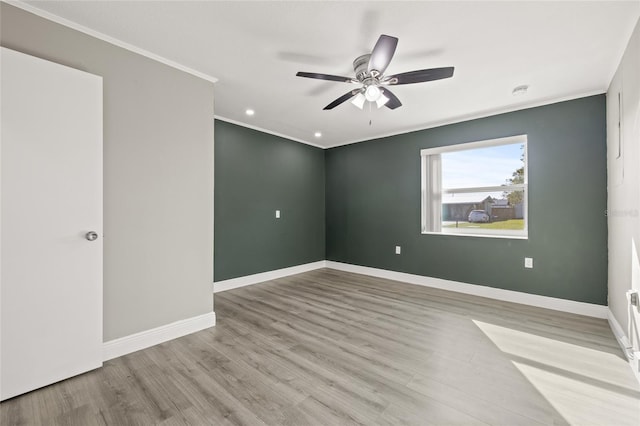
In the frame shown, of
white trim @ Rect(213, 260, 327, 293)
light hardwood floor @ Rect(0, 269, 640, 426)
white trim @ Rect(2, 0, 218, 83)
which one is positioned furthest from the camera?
white trim @ Rect(213, 260, 327, 293)

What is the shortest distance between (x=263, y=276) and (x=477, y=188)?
358cm

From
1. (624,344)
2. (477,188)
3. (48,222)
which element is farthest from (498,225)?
(48,222)

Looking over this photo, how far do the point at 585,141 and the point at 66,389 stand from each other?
526cm

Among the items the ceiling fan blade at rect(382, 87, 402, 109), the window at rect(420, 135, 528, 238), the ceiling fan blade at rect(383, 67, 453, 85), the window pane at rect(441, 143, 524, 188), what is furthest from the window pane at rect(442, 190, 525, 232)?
the ceiling fan blade at rect(383, 67, 453, 85)

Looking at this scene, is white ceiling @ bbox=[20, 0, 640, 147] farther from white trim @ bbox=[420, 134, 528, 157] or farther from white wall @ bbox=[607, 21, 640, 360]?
white trim @ bbox=[420, 134, 528, 157]

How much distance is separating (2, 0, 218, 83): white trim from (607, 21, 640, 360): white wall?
354 centimetres

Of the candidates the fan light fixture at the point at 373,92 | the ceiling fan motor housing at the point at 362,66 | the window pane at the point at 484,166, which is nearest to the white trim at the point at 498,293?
the window pane at the point at 484,166

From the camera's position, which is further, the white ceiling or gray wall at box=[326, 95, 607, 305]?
gray wall at box=[326, 95, 607, 305]

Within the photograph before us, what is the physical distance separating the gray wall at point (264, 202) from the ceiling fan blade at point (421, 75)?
278 centimetres

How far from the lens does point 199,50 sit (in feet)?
7.74

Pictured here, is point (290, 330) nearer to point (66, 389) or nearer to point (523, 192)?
point (66, 389)

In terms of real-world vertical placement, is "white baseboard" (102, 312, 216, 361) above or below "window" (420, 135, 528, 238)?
below

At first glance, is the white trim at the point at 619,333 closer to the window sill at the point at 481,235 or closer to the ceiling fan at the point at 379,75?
the window sill at the point at 481,235

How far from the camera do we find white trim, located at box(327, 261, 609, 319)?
3.12 m
